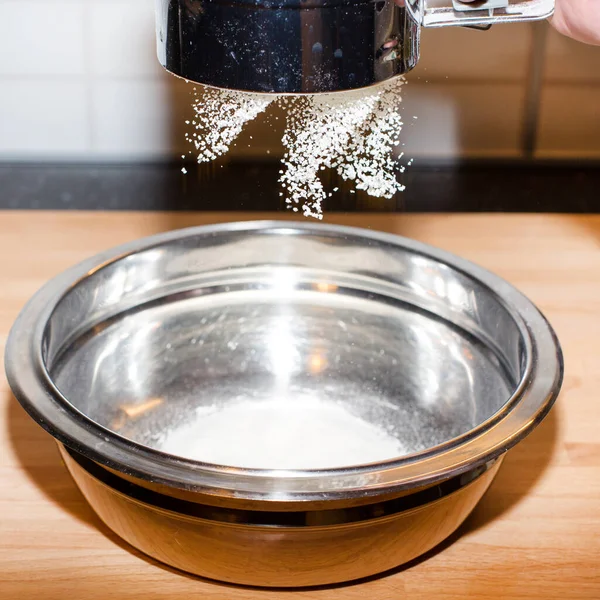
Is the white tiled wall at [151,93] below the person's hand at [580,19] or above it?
below

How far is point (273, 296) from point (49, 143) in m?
0.49

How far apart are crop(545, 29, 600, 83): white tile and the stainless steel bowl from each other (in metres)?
0.47

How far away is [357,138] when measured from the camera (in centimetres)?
63

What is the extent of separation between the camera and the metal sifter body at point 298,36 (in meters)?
0.37

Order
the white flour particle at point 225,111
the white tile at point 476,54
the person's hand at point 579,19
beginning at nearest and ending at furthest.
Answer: the white flour particle at point 225,111 → the person's hand at point 579,19 → the white tile at point 476,54

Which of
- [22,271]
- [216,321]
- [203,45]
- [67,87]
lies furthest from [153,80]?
[203,45]

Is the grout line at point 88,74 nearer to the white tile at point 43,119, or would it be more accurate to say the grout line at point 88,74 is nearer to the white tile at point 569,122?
the white tile at point 43,119

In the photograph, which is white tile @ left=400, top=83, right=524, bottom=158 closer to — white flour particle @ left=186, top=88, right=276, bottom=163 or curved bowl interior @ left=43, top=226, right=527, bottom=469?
curved bowl interior @ left=43, top=226, right=527, bottom=469

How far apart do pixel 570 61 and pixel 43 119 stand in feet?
2.03

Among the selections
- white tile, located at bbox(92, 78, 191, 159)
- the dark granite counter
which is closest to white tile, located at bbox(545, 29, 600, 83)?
the dark granite counter

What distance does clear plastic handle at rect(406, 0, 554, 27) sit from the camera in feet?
1.25

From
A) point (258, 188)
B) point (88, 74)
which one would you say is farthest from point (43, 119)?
point (258, 188)

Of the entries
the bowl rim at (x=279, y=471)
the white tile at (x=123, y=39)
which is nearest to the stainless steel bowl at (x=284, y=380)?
the bowl rim at (x=279, y=471)

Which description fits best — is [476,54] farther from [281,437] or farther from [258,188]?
[281,437]
